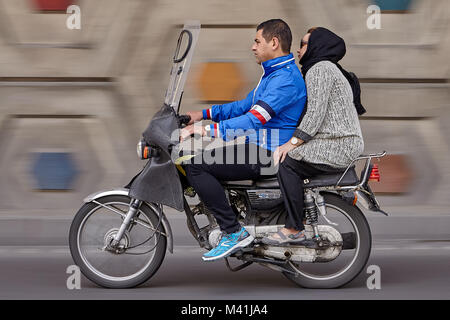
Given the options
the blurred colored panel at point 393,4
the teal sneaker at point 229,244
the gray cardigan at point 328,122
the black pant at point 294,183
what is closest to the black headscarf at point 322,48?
the gray cardigan at point 328,122

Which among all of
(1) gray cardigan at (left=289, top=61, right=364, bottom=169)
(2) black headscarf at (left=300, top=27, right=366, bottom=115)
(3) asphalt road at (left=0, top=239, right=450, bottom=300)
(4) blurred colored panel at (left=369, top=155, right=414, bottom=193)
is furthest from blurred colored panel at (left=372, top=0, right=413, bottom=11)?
(1) gray cardigan at (left=289, top=61, right=364, bottom=169)

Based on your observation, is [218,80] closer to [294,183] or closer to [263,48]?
[263,48]

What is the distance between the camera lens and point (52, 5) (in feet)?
25.6

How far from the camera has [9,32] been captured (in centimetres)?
780

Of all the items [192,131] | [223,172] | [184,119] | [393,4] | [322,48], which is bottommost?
[223,172]

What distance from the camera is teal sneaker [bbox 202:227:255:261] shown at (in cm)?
523

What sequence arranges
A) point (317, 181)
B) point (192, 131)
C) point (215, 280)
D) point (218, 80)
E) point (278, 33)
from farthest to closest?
point (218, 80) < point (215, 280) < point (317, 181) < point (278, 33) < point (192, 131)

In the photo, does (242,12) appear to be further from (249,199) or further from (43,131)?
(249,199)

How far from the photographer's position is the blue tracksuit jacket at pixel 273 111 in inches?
200

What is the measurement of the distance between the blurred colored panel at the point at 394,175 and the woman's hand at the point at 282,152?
273cm

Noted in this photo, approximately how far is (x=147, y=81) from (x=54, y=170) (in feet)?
4.06

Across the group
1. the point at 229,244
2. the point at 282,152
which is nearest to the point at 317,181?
the point at 282,152

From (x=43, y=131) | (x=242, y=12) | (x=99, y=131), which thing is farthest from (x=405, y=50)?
(x=43, y=131)

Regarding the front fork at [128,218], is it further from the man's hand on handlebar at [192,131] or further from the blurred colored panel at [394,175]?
the blurred colored panel at [394,175]
